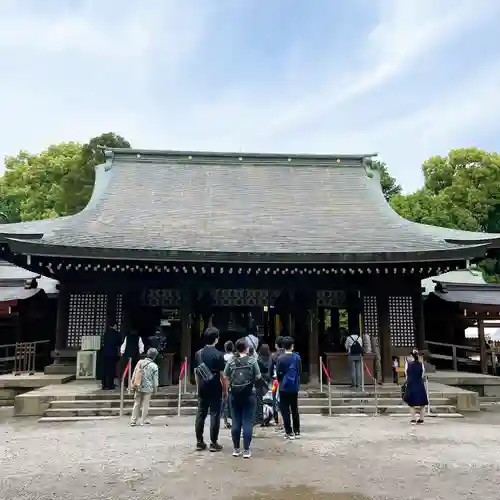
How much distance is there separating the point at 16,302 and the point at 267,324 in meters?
8.15

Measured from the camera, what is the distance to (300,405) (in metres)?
10.7

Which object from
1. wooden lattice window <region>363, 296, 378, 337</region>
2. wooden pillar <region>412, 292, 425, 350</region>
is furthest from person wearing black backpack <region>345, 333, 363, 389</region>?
wooden pillar <region>412, 292, 425, 350</region>

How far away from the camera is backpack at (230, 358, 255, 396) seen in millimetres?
6461

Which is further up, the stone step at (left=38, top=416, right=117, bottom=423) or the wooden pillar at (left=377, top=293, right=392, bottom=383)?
the wooden pillar at (left=377, top=293, right=392, bottom=383)

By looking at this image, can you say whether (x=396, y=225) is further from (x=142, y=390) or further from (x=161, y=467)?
(x=161, y=467)

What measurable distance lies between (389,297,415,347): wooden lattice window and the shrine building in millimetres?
29

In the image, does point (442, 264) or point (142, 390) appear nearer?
point (142, 390)

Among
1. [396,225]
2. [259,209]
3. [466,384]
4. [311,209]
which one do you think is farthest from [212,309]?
[466,384]

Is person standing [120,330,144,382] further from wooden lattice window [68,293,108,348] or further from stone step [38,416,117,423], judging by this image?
wooden lattice window [68,293,108,348]

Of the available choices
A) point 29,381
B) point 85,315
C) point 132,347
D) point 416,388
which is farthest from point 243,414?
point 85,315

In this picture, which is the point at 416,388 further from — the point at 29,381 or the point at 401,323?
the point at 29,381

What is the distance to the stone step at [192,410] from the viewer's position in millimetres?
10102

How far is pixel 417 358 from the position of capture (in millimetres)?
9352

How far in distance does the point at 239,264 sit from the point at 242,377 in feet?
18.2
